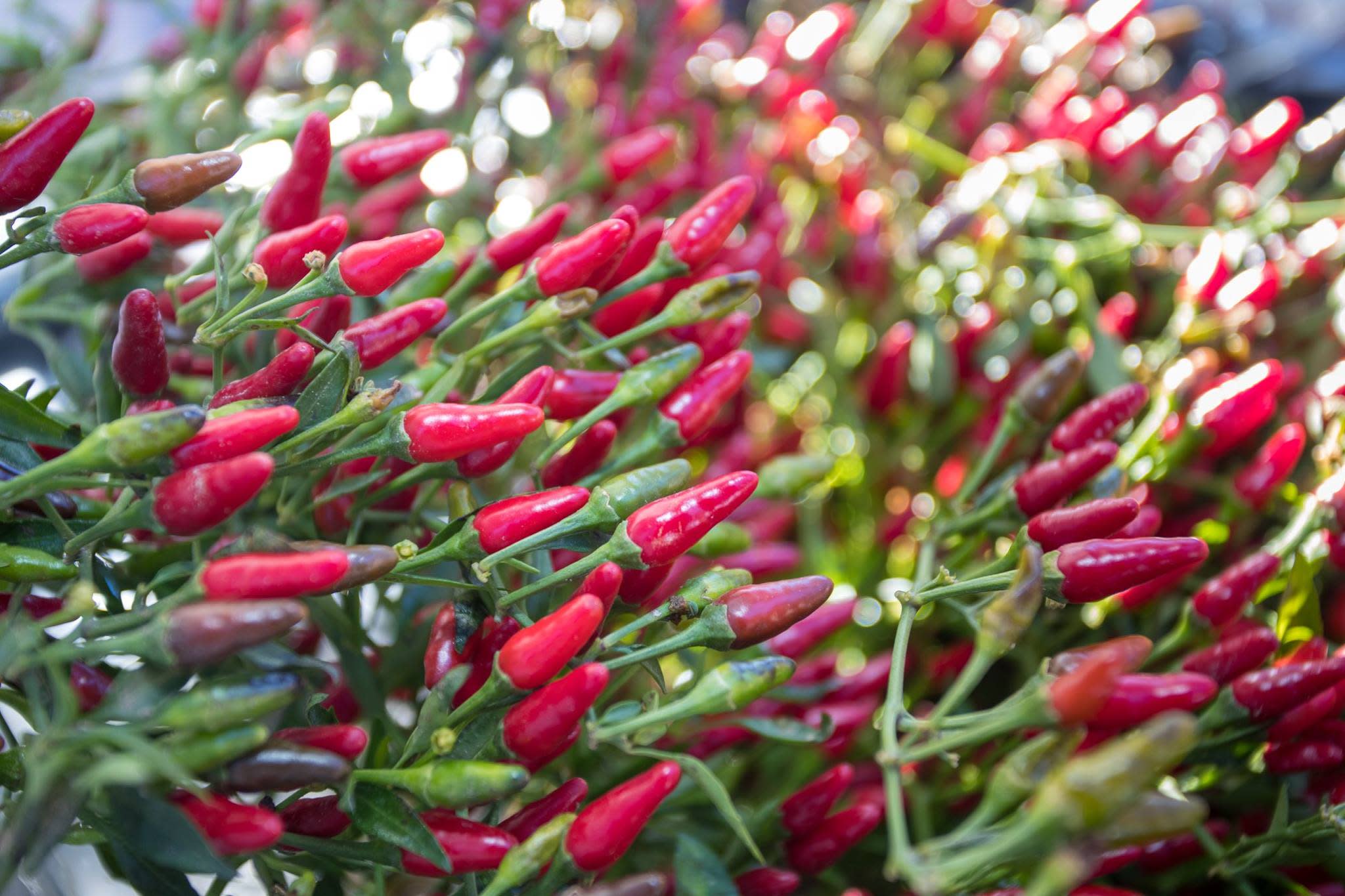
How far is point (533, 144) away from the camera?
1.35 meters

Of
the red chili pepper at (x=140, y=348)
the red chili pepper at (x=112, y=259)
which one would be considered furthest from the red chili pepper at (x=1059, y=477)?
the red chili pepper at (x=112, y=259)

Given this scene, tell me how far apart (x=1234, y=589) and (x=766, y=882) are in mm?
439

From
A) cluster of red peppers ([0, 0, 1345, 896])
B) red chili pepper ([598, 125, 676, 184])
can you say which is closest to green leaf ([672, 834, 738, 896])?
cluster of red peppers ([0, 0, 1345, 896])

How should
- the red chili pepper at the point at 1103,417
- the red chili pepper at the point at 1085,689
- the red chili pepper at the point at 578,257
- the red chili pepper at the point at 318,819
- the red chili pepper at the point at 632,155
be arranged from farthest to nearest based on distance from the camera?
the red chili pepper at the point at 632,155 < the red chili pepper at the point at 1103,417 < the red chili pepper at the point at 578,257 < the red chili pepper at the point at 318,819 < the red chili pepper at the point at 1085,689

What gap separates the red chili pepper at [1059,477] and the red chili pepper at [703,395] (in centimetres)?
24

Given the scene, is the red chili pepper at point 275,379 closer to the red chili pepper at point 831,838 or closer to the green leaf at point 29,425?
the green leaf at point 29,425

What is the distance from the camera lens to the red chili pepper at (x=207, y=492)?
1.78 feet

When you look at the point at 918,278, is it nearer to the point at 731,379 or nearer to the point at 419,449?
the point at 731,379

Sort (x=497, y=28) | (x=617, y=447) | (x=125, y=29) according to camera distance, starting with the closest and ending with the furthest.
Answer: (x=617, y=447), (x=497, y=28), (x=125, y=29)

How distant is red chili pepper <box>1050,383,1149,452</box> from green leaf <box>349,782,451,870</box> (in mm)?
583

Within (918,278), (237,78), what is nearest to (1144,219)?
(918,278)

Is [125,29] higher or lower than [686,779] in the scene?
higher

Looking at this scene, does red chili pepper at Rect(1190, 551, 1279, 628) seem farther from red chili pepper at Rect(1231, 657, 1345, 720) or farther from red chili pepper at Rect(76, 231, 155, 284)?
red chili pepper at Rect(76, 231, 155, 284)

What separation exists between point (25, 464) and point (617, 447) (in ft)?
1.53
